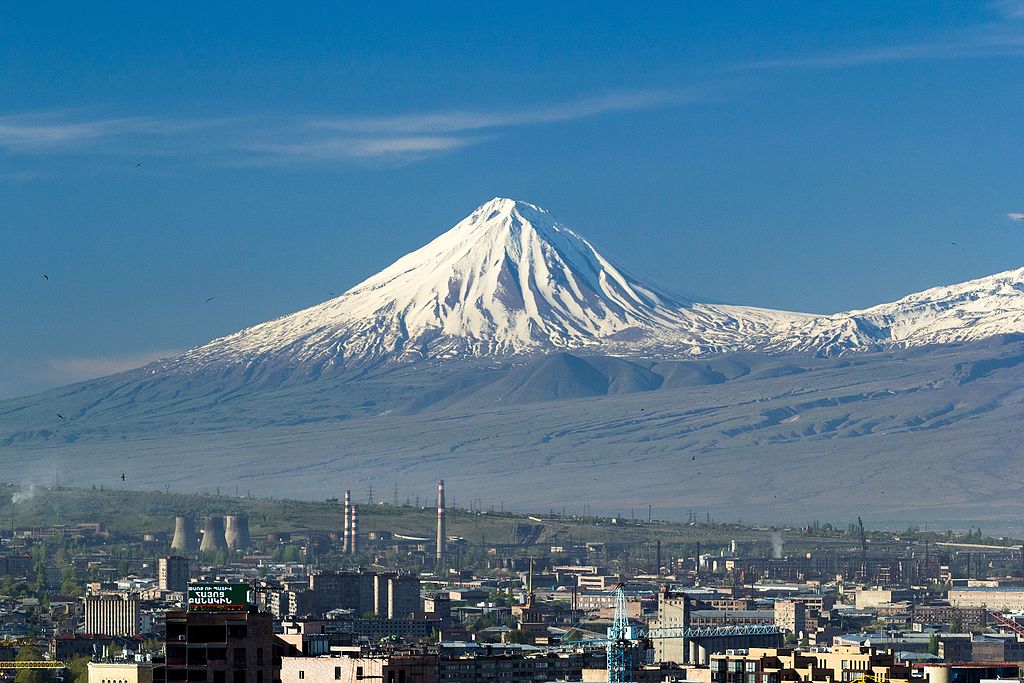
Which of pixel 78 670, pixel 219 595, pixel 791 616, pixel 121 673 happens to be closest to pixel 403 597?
pixel 791 616

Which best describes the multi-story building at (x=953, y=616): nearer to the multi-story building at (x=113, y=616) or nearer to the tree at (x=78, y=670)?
the multi-story building at (x=113, y=616)

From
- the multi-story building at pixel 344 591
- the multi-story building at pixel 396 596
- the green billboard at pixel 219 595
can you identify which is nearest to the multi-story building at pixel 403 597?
the multi-story building at pixel 396 596

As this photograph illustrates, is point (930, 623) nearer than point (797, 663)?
No

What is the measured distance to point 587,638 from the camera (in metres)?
147

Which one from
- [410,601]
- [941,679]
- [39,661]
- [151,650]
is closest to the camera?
[941,679]

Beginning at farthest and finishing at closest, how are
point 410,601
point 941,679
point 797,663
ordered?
point 410,601
point 797,663
point 941,679

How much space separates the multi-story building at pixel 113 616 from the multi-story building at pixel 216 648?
10177cm

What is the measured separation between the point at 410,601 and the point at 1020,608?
4200 centimetres

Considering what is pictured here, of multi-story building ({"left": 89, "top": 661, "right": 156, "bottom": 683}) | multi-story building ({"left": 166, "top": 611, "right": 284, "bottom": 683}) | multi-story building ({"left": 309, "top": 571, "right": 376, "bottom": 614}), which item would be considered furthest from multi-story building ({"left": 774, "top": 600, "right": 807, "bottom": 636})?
multi-story building ({"left": 166, "top": 611, "right": 284, "bottom": 683})

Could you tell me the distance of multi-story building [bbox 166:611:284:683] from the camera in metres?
49.2

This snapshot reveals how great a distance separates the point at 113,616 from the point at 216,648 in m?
112

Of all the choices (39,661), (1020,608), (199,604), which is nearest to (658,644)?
(39,661)

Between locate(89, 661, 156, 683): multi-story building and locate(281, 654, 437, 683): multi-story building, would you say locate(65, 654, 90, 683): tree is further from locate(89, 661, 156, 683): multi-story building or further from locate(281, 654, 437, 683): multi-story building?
locate(281, 654, 437, 683): multi-story building

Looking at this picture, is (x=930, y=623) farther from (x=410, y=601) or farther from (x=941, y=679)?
(x=941, y=679)
